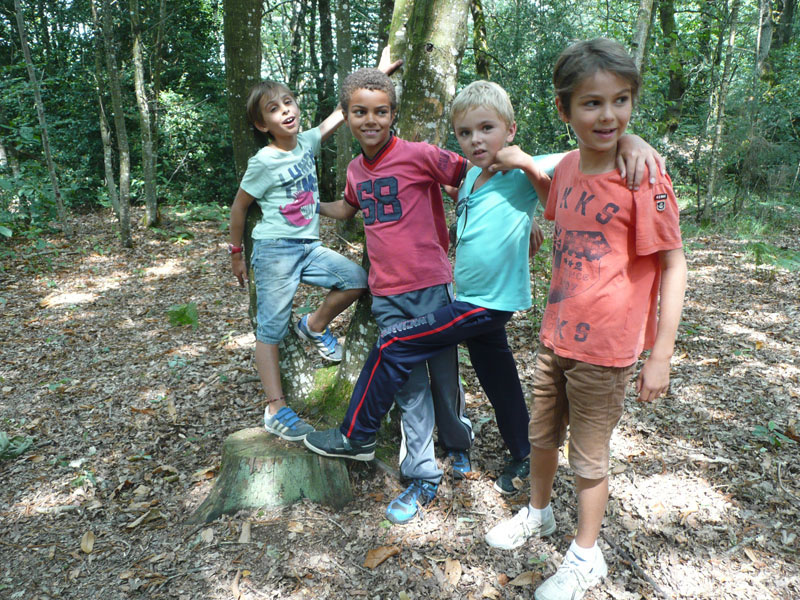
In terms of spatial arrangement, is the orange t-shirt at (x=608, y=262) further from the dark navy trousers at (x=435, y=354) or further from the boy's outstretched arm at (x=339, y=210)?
the boy's outstretched arm at (x=339, y=210)

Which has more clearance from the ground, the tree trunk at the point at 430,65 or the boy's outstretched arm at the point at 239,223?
the tree trunk at the point at 430,65

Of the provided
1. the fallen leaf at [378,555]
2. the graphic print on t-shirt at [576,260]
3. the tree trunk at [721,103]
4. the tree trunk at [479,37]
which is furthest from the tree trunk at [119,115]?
the tree trunk at [721,103]

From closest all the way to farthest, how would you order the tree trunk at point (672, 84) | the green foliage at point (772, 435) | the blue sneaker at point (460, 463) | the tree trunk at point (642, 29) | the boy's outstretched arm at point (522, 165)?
1. the boy's outstretched arm at point (522, 165)
2. the blue sneaker at point (460, 463)
3. the green foliage at point (772, 435)
4. the tree trunk at point (642, 29)
5. the tree trunk at point (672, 84)

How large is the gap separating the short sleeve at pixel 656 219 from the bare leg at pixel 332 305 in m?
1.57

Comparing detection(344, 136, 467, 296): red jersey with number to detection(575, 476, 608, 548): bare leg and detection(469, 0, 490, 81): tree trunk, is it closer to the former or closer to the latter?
detection(575, 476, 608, 548): bare leg

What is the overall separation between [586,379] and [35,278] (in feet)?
26.7

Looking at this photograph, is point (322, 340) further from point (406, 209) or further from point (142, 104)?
point (142, 104)

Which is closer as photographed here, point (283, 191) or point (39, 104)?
point (283, 191)

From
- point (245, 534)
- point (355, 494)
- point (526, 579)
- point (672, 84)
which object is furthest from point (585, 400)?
point (672, 84)

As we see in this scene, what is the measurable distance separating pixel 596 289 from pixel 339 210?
1.61 meters

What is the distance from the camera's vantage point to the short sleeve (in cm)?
181

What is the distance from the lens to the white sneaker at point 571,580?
2.13 meters

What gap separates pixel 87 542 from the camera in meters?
2.69

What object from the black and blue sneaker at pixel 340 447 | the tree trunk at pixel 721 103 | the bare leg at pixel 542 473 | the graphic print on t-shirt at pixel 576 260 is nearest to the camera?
the graphic print on t-shirt at pixel 576 260
